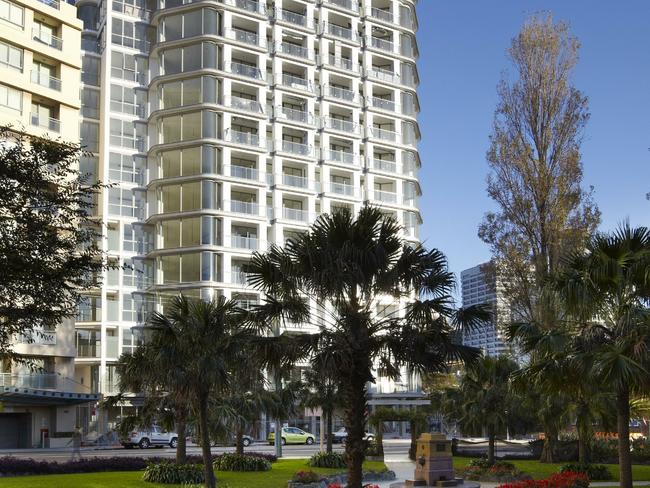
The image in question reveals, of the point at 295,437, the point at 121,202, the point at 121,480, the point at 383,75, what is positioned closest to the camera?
the point at 121,480

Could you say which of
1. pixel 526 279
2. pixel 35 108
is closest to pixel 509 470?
pixel 526 279

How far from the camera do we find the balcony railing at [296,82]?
7844cm

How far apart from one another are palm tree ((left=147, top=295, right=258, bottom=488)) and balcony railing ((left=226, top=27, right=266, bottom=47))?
5324cm

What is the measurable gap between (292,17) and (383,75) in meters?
10.4

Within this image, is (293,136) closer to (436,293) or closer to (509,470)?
(509,470)

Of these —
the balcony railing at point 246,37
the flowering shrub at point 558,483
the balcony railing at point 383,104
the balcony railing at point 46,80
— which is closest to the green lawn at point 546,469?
the flowering shrub at point 558,483

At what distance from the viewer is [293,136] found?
79188 millimetres

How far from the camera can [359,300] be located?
22531 mm

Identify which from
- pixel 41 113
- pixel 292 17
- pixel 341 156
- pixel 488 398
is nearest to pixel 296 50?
pixel 292 17

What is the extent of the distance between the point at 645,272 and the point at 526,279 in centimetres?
2255

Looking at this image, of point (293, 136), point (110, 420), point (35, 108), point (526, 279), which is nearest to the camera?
point (526, 279)

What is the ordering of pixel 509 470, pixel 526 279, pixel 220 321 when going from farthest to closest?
pixel 526 279
pixel 509 470
pixel 220 321

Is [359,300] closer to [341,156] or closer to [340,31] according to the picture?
[341,156]

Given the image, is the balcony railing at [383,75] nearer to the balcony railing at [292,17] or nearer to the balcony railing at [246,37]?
the balcony railing at [292,17]
